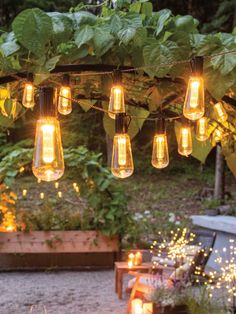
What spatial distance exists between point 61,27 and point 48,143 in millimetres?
291

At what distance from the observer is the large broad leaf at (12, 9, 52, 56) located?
1081 millimetres

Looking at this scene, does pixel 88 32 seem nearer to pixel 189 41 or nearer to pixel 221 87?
pixel 189 41

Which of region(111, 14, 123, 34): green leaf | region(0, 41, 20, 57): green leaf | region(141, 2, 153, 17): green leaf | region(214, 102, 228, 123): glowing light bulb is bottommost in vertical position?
region(214, 102, 228, 123): glowing light bulb

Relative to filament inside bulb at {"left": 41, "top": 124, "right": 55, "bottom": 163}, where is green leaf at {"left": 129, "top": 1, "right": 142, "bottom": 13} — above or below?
above

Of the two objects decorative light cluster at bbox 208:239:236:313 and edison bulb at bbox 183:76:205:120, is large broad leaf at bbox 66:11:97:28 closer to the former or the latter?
edison bulb at bbox 183:76:205:120

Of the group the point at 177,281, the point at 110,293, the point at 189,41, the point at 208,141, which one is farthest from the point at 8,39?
the point at 110,293

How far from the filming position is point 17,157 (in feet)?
21.8

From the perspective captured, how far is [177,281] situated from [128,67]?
353cm

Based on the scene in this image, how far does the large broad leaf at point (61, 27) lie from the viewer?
1145 millimetres

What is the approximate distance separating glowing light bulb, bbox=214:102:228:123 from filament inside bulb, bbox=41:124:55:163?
67 centimetres

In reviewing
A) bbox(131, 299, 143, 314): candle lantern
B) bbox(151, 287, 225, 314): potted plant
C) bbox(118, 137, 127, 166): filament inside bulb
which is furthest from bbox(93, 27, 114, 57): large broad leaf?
bbox(131, 299, 143, 314): candle lantern

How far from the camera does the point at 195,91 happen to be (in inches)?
46.4

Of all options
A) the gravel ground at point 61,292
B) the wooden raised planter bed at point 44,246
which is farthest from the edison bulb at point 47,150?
the wooden raised planter bed at point 44,246

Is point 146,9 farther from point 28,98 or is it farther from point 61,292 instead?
point 61,292
